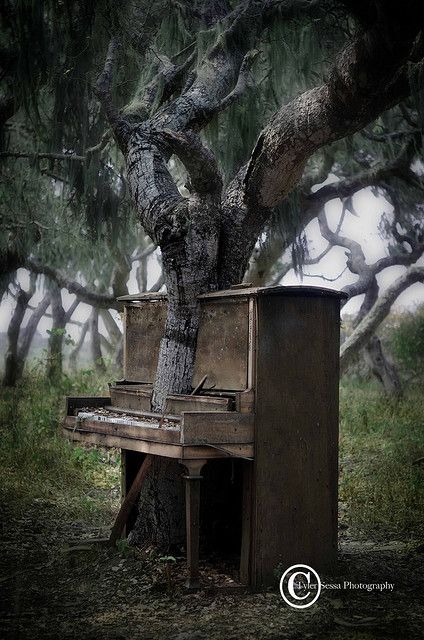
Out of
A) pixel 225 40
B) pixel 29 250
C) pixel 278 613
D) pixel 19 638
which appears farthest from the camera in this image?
pixel 29 250

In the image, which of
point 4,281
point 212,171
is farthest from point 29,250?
point 212,171

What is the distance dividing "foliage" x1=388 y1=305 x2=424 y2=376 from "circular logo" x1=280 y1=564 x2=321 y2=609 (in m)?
10.5

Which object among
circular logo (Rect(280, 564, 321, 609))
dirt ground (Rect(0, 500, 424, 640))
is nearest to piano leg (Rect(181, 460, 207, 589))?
dirt ground (Rect(0, 500, 424, 640))

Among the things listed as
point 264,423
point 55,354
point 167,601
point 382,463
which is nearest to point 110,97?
point 264,423

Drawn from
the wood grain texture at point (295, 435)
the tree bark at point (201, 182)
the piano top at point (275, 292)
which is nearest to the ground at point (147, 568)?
the wood grain texture at point (295, 435)

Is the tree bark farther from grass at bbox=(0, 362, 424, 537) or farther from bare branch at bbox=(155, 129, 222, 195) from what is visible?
grass at bbox=(0, 362, 424, 537)

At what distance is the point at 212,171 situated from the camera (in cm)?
550

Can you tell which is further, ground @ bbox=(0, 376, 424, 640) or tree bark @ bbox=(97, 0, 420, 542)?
tree bark @ bbox=(97, 0, 420, 542)

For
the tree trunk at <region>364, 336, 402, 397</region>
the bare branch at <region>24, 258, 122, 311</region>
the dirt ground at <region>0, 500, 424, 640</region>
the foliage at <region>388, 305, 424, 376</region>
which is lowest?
the dirt ground at <region>0, 500, 424, 640</region>

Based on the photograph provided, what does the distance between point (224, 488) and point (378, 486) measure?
267 centimetres

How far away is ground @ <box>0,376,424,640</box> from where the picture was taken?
437 centimetres

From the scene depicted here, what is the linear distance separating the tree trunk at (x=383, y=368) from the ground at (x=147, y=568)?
150 inches

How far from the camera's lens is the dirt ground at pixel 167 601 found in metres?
4.29

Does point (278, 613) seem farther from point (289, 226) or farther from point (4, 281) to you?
point (4, 281)
